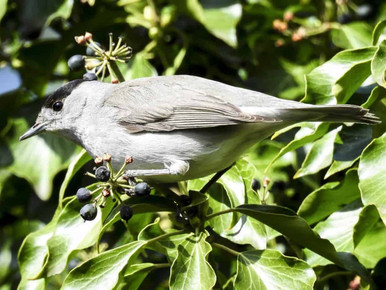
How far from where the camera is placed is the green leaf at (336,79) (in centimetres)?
306

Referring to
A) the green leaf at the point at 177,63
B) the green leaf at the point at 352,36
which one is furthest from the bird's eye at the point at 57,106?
the green leaf at the point at 352,36

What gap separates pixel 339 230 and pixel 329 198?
167 mm

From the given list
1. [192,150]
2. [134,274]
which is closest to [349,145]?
[192,150]

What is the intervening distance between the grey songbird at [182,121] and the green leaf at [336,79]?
15 centimetres

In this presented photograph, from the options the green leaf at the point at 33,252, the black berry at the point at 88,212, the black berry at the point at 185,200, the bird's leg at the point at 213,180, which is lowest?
the green leaf at the point at 33,252

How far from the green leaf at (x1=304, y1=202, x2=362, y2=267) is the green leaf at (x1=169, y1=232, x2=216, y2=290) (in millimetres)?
588

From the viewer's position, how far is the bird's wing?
3137 millimetres

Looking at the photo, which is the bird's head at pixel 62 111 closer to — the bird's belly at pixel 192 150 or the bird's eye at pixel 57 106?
the bird's eye at pixel 57 106

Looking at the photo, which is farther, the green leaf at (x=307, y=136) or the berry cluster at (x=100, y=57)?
the green leaf at (x=307, y=136)

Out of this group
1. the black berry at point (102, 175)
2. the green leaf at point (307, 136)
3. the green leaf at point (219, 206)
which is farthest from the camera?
the green leaf at point (219, 206)

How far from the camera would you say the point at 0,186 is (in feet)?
13.3

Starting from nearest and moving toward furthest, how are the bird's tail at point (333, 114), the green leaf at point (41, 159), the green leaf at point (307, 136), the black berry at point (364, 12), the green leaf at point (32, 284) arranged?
the bird's tail at point (333, 114), the green leaf at point (307, 136), the green leaf at point (32, 284), the green leaf at point (41, 159), the black berry at point (364, 12)

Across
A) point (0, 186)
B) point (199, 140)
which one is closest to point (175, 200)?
point (199, 140)

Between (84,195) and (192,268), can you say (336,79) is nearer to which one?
(192,268)
